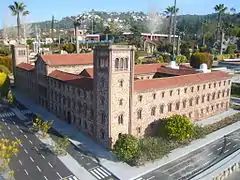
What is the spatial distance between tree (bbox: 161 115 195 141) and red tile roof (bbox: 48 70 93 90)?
56.8 feet

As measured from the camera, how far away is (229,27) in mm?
165250

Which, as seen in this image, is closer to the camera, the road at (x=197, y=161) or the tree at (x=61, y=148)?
the road at (x=197, y=161)

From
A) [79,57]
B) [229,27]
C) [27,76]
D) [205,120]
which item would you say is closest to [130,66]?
[205,120]

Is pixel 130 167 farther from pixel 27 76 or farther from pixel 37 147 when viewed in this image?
pixel 27 76

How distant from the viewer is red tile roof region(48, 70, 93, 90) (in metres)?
55.5

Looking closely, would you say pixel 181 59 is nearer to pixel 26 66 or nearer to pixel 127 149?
pixel 26 66

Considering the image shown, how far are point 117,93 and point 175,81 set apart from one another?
58.2 feet

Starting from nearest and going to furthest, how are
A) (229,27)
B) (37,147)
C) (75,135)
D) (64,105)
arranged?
1. (37,147)
2. (75,135)
3. (64,105)
4. (229,27)

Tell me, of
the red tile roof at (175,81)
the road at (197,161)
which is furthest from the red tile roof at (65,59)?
the road at (197,161)

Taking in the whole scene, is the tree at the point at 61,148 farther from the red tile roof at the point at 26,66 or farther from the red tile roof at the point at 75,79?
the red tile roof at the point at 26,66

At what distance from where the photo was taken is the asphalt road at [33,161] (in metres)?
41.3

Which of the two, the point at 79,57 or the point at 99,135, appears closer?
the point at 99,135

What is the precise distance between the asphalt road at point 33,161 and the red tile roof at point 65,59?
22.0 meters

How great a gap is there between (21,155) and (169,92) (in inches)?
1277
